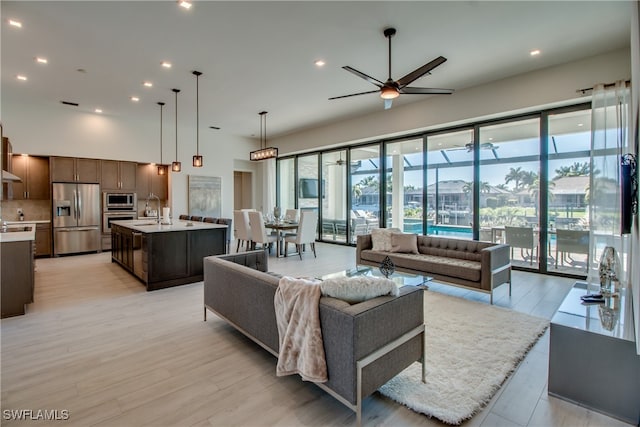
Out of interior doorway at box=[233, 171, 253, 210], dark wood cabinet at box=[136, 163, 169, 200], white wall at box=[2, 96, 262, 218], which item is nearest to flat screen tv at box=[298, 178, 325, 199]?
white wall at box=[2, 96, 262, 218]

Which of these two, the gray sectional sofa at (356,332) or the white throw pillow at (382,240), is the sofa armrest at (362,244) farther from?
the gray sectional sofa at (356,332)

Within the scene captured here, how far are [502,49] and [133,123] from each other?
8.33m

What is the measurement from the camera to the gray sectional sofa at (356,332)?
1.70 m

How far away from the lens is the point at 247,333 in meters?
2.59

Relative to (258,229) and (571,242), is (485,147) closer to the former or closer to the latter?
(571,242)

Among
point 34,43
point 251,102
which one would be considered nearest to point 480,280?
point 251,102

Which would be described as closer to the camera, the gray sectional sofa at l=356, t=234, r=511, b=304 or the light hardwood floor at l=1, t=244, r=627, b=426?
the light hardwood floor at l=1, t=244, r=627, b=426

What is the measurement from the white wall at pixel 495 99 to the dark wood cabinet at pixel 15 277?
6.48m

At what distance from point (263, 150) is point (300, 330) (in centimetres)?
534

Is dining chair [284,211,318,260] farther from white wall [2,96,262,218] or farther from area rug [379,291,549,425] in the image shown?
white wall [2,96,262,218]

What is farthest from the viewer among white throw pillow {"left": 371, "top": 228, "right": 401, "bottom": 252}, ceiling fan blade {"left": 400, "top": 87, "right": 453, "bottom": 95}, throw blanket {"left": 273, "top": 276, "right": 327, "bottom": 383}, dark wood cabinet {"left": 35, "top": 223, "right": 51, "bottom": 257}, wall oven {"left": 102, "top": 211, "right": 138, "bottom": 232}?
wall oven {"left": 102, "top": 211, "right": 138, "bottom": 232}

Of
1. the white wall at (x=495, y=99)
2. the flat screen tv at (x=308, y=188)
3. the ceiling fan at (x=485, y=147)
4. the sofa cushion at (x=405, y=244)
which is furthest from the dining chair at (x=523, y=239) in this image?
the flat screen tv at (x=308, y=188)

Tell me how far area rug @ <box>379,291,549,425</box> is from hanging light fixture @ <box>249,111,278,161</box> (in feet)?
14.2

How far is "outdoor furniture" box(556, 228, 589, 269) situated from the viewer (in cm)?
Result: 488
